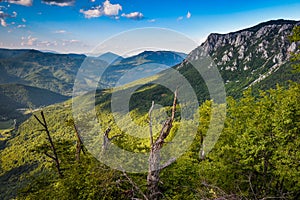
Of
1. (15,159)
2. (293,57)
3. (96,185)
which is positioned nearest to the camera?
(96,185)

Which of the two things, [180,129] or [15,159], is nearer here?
[180,129]

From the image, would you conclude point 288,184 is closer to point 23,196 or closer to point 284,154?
point 284,154

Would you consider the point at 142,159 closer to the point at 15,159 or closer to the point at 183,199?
the point at 183,199

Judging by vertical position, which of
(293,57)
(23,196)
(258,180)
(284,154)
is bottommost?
(23,196)

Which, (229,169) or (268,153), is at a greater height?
(268,153)

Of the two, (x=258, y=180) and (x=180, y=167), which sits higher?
(x=180, y=167)

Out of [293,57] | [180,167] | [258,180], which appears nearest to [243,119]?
[258,180]

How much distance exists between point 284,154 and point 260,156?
1.91m

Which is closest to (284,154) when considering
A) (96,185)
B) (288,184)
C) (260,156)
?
(260,156)

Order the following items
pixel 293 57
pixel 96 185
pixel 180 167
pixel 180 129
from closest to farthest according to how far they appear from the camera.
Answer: pixel 96 185
pixel 180 167
pixel 293 57
pixel 180 129

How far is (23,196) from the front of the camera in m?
15.3

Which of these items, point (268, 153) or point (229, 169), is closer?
point (268, 153)

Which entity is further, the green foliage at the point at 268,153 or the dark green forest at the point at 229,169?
Result: the green foliage at the point at 268,153

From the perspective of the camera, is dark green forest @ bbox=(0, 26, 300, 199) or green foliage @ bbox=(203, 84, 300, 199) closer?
dark green forest @ bbox=(0, 26, 300, 199)
